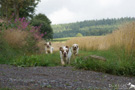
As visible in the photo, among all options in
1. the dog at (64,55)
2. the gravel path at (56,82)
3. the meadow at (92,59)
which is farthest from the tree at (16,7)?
the gravel path at (56,82)

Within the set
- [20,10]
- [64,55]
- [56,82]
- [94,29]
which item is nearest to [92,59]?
[64,55]

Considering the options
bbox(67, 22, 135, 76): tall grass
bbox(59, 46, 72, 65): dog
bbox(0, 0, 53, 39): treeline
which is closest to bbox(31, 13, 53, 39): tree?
bbox(0, 0, 53, 39): treeline

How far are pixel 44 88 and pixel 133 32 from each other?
5073 mm

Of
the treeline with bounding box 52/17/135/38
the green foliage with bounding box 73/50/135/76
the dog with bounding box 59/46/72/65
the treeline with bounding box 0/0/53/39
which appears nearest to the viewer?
the green foliage with bounding box 73/50/135/76

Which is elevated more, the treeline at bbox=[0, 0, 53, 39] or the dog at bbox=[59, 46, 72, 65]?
the treeline at bbox=[0, 0, 53, 39]

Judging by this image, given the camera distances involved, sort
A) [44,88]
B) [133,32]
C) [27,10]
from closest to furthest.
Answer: [44,88] → [133,32] → [27,10]

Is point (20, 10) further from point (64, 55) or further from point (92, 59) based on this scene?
point (92, 59)

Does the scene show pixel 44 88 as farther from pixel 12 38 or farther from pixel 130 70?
pixel 12 38

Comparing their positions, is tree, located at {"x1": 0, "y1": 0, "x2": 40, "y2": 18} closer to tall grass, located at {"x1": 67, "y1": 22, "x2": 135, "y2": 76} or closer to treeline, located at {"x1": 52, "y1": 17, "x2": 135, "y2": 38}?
treeline, located at {"x1": 52, "y1": 17, "x2": 135, "y2": 38}

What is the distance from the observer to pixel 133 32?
7.62 metres

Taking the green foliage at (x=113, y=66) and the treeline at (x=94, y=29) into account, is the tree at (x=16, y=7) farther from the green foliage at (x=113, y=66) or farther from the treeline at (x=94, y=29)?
the green foliage at (x=113, y=66)

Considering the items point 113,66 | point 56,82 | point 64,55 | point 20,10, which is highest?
point 20,10

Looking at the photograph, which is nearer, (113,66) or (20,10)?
(113,66)

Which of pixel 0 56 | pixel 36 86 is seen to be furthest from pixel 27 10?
pixel 36 86
